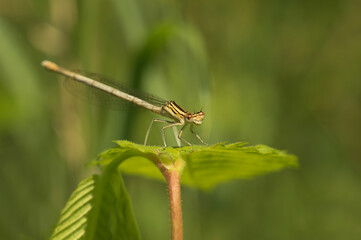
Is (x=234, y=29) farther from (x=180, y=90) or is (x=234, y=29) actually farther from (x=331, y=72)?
(x=180, y=90)

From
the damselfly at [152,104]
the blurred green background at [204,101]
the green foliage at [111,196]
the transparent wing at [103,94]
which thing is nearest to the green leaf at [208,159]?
the green foliage at [111,196]

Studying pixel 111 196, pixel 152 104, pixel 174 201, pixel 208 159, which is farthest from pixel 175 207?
pixel 152 104

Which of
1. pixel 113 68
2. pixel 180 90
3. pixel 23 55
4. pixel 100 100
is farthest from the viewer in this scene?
pixel 113 68

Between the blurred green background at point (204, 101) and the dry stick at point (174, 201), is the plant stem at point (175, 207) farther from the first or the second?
the blurred green background at point (204, 101)

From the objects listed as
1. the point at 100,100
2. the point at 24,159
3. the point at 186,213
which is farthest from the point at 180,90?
the point at 24,159

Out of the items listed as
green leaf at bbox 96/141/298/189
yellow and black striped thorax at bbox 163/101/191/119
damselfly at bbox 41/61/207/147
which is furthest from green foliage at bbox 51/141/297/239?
yellow and black striped thorax at bbox 163/101/191/119

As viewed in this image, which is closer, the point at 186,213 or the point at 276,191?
the point at 186,213
